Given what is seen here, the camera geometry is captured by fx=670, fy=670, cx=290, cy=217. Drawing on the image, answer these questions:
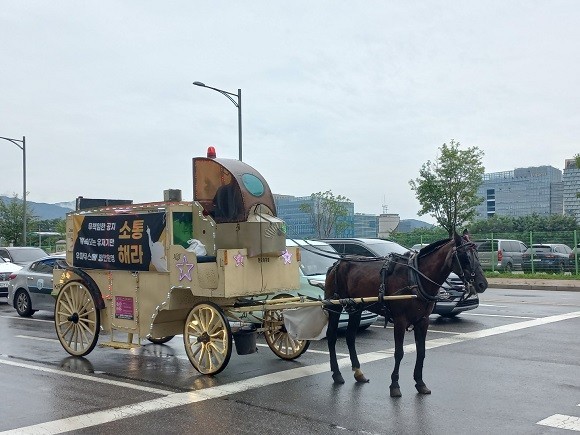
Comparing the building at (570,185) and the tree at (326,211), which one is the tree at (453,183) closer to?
the tree at (326,211)

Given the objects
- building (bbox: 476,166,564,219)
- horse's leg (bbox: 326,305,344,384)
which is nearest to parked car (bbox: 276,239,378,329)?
horse's leg (bbox: 326,305,344,384)

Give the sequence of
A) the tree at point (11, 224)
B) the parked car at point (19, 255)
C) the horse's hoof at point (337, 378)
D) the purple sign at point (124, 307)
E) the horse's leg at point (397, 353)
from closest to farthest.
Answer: the horse's leg at point (397, 353)
the horse's hoof at point (337, 378)
the purple sign at point (124, 307)
the parked car at point (19, 255)
the tree at point (11, 224)

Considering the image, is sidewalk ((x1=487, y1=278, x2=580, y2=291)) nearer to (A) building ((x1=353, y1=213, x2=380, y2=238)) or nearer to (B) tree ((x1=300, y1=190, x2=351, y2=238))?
(B) tree ((x1=300, y1=190, x2=351, y2=238))

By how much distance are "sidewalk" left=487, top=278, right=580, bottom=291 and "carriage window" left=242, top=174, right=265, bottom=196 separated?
658 inches

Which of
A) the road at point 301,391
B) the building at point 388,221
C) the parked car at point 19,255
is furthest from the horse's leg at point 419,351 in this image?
the building at point 388,221

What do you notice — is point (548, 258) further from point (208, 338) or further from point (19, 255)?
point (208, 338)

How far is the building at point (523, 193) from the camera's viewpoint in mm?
140375

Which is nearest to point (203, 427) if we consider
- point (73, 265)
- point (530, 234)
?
point (73, 265)

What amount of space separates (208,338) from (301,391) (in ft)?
5.08

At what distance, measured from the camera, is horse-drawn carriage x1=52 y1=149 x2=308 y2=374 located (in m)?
8.82

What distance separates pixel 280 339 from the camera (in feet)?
32.3

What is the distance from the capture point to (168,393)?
793cm

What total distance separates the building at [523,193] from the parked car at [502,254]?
376 feet

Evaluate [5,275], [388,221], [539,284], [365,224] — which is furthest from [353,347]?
[365,224]
